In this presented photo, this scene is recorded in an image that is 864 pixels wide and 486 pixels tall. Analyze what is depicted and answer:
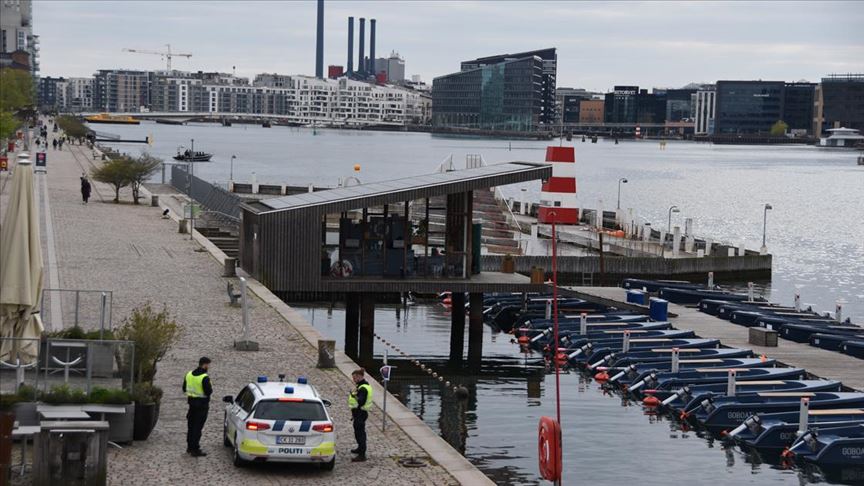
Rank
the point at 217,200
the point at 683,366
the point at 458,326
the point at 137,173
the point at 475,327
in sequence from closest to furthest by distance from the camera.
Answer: the point at 683,366 < the point at 475,327 < the point at 458,326 < the point at 217,200 < the point at 137,173

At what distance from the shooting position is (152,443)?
2052 cm

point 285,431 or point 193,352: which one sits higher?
point 285,431

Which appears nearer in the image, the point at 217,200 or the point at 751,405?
the point at 751,405

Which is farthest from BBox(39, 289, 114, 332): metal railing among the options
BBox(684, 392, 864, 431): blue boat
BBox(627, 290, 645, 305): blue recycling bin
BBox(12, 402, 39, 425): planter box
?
BBox(627, 290, 645, 305): blue recycling bin

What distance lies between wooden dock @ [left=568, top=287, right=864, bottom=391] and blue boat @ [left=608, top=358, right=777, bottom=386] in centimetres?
159

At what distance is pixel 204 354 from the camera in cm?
2848

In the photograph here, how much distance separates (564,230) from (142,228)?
1079 inches

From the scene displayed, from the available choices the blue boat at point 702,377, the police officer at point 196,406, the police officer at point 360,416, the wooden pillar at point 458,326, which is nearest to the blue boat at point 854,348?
the blue boat at point 702,377

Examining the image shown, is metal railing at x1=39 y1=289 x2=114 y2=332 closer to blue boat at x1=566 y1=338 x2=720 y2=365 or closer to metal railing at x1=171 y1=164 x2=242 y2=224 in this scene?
blue boat at x1=566 y1=338 x2=720 y2=365

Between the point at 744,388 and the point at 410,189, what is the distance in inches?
403

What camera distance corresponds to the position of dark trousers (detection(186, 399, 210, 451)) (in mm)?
19875

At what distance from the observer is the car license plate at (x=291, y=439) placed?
18.9 metres

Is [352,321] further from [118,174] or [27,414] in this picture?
[118,174]

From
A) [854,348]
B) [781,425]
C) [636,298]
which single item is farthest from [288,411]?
[636,298]
